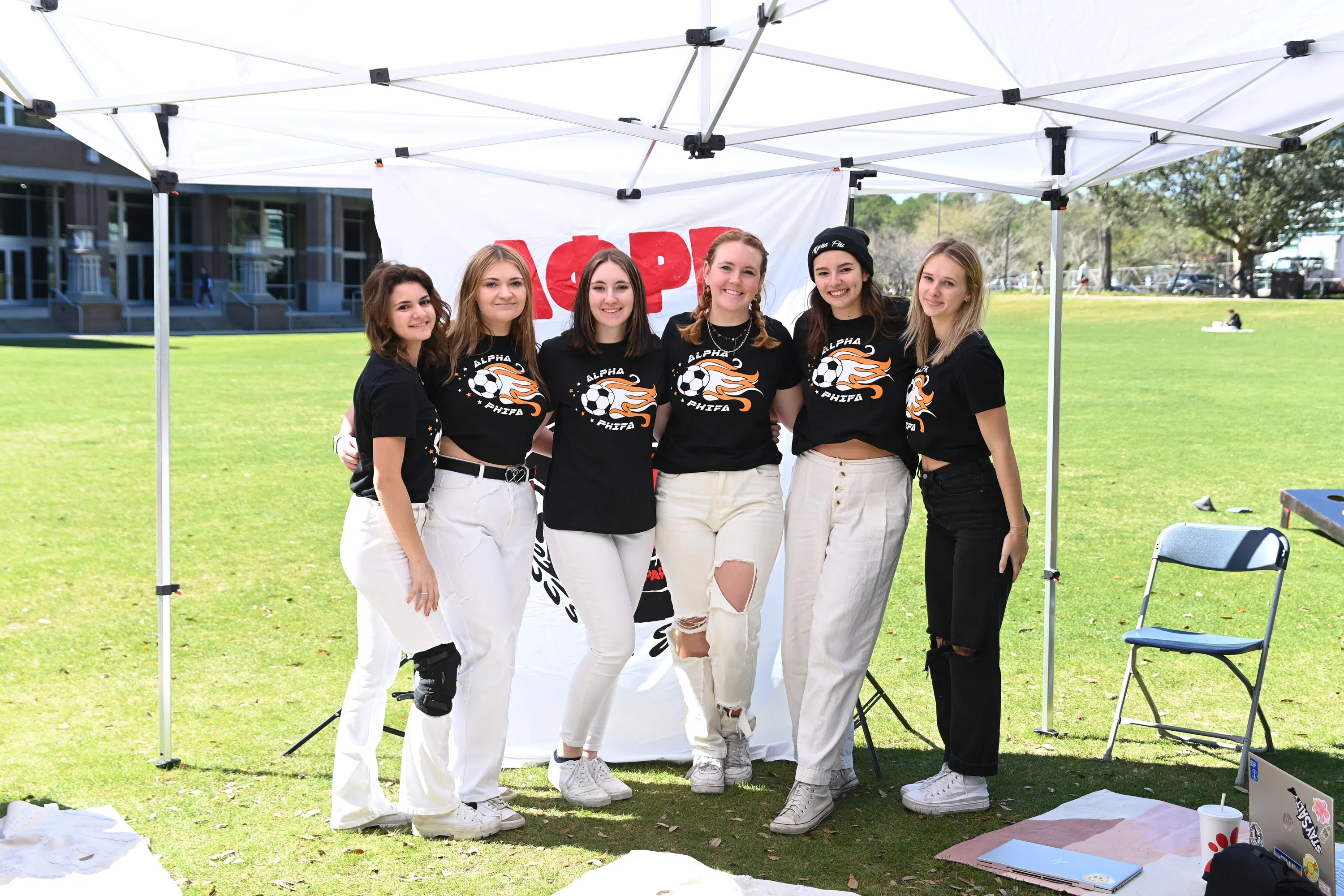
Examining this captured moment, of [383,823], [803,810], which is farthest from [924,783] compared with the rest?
[383,823]

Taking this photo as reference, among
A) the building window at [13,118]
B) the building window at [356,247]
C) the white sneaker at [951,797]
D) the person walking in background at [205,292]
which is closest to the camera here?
the white sneaker at [951,797]

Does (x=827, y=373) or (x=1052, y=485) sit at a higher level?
(x=827, y=373)

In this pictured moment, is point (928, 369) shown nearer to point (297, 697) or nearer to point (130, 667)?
point (297, 697)

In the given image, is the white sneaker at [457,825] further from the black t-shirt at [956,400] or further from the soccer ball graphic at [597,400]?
the black t-shirt at [956,400]

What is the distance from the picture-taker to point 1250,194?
44781 mm

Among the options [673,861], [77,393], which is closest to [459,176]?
[673,861]

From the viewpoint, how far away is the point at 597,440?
3934 millimetres

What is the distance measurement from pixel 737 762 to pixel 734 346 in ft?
5.38

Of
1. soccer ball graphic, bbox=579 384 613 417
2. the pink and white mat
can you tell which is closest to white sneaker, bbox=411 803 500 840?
soccer ball graphic, bbox=579 384 613 417

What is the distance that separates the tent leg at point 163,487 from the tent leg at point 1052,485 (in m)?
3.45

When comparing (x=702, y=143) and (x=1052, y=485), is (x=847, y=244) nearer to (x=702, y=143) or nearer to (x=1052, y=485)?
(x=702, y=143)

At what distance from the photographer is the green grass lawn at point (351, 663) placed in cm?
380

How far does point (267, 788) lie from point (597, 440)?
182 cm

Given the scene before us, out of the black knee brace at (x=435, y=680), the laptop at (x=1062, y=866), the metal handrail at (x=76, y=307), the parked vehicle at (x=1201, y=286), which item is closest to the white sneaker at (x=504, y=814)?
the black knee brace at (x=435, y=680)
